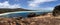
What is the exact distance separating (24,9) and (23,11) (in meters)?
0.05

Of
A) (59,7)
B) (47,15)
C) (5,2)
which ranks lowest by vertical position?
(47,15)

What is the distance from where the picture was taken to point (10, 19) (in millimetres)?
2281

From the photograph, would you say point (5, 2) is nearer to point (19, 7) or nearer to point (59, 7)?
point (19, 7)

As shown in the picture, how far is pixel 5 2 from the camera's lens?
2344 mm

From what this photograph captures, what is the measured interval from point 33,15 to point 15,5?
16.4 inches

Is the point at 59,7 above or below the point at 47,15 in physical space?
above

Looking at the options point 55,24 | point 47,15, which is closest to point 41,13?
point 47,15

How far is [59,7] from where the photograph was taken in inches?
87.1

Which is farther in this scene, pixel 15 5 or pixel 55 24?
pixel 15 5

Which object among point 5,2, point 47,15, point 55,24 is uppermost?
point 5,2

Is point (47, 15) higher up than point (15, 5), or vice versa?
point (15, 5)

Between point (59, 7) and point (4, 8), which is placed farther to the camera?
point (4, 8)

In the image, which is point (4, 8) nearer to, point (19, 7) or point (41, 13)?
point (19, 7)

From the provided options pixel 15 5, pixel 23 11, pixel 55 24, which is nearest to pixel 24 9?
Result: pixel 23 11
